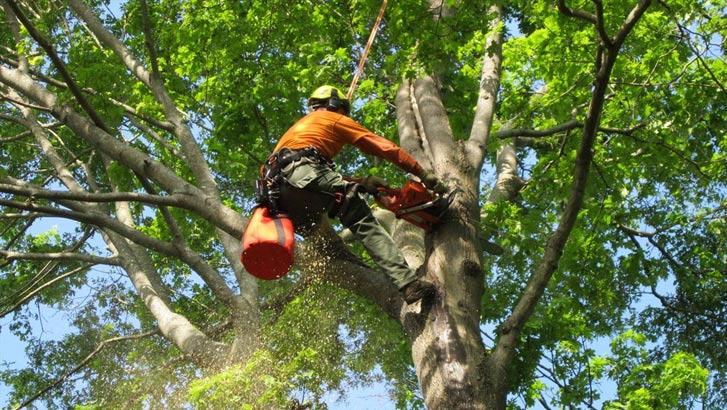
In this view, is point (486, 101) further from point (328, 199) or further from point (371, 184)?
point (328, 199)

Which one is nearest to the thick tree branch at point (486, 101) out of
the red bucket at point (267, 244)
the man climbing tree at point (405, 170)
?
the man climbing tree at point (405, 170)

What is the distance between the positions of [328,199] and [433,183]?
0.68 m

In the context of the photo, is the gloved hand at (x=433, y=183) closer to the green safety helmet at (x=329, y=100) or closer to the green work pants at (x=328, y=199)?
the green work pants at (x=328, y=199)

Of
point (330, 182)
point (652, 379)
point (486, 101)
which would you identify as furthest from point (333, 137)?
point (652, 379)

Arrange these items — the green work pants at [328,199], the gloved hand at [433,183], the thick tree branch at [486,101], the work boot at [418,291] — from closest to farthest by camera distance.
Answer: the work boot at [418,291] → the green work pants at [328,199] → the gloved hand at [433,183] → the thick tree branch at [486,101]

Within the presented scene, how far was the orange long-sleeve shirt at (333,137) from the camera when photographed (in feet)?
18.0

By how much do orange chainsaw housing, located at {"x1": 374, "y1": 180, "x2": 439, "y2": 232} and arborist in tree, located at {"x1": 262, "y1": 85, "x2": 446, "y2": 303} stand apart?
75mm

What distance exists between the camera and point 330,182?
5.36 metres

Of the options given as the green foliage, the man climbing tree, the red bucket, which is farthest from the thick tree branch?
the green foliage

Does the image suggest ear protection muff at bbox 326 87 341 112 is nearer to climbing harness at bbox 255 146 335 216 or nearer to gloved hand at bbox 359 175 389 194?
climbing harness at bbox 255 146 335 216

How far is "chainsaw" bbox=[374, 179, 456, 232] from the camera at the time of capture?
536 centimetres

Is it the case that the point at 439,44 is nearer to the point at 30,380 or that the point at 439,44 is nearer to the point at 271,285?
the point at 271,285

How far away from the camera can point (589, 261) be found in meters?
8.12

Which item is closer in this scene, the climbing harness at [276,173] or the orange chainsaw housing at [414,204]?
the orange chainsaw housing at [414,204]
